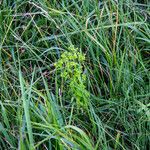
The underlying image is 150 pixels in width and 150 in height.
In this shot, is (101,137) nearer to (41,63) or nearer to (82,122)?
(82,122)

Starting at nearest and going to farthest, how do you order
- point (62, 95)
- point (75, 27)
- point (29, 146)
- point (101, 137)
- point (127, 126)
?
1. point (29, 146)
2. point (101, 137)
3. point (127, 126)
4. point (62, 95)
5. point (75, 27)

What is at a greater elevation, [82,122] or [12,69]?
[12,69]

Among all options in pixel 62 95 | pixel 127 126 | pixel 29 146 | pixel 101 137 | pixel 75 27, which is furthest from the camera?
pixel 75 27

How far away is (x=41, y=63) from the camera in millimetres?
2109

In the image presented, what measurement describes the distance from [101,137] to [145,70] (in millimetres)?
438

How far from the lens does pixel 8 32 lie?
221cm

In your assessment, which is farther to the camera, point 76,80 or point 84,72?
point 84,72

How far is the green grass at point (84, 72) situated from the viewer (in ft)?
5.46

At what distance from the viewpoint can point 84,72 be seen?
1941 mm

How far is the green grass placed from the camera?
167cm

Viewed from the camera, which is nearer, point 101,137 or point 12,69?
point 101,137

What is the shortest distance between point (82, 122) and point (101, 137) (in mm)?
147

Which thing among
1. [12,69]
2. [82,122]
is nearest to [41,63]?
[12,69]

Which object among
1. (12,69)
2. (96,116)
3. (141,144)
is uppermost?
(12,69)
